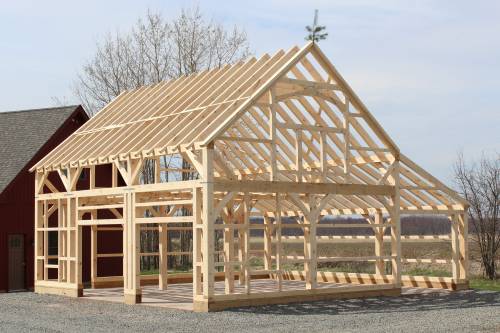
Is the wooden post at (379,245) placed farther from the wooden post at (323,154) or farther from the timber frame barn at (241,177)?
the wooden post at (323,154)

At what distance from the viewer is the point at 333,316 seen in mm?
17109

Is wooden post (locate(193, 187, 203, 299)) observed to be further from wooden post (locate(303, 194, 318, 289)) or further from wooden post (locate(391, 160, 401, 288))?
wooden post (locate(391, 160, 401, 288))

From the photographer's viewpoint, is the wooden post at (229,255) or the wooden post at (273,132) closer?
the wooden post at (273,132)

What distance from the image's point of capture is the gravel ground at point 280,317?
50.4 ft

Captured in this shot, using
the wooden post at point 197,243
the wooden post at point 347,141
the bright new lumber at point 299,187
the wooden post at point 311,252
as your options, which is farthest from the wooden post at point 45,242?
the wooden post at point 347,141

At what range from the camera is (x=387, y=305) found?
1934 centimetres

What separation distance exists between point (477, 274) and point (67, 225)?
636 inches

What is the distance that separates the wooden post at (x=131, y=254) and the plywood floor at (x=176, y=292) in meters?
0.39

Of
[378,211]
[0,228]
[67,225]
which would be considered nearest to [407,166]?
[378,211]

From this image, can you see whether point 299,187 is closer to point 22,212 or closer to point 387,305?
point 387,305

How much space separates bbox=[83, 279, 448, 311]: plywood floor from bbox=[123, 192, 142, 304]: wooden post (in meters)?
0.39

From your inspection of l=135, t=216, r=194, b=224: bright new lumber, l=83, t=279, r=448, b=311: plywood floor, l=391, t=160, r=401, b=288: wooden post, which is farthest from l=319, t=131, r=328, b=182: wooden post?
l=83, t=279, r=448, b=311: plywood floor

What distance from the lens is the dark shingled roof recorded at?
26.6 metres

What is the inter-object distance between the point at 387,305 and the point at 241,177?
7705mm
